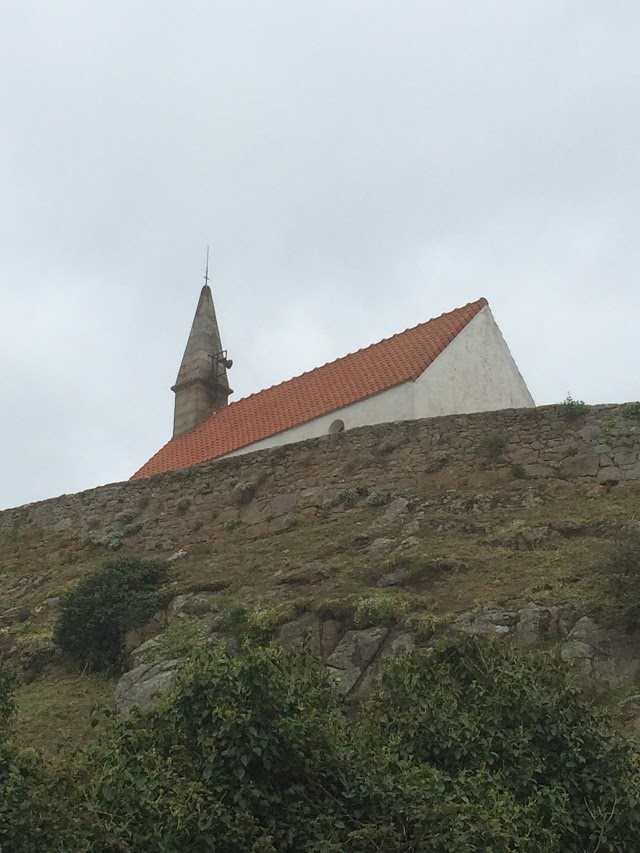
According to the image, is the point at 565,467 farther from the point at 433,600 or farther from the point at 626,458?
the point at 433,600

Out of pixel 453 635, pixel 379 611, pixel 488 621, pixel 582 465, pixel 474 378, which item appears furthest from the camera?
pixel 474 378

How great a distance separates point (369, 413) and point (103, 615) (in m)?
9.57

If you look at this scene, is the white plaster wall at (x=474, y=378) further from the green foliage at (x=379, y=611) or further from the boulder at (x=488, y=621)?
the boulder at (x=488, y=621)

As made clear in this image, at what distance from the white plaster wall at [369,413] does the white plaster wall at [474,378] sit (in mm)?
243

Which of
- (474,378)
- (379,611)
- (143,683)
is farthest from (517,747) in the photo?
(474,378)

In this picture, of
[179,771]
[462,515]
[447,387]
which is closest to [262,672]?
[179,771]

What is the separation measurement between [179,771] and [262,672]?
0.91 m

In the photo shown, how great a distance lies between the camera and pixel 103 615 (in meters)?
15.0

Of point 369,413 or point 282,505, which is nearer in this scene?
point 282,505

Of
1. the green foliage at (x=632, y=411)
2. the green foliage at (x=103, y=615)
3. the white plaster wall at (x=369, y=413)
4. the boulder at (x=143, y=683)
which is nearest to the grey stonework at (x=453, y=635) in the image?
the boulder at (x=143, y=683)

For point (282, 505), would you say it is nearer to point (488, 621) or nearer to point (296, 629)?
point (296, 629)

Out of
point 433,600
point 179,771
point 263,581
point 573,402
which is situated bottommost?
point 179,771

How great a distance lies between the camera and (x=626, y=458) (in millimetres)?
16422

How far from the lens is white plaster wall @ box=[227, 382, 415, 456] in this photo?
22.6 m
